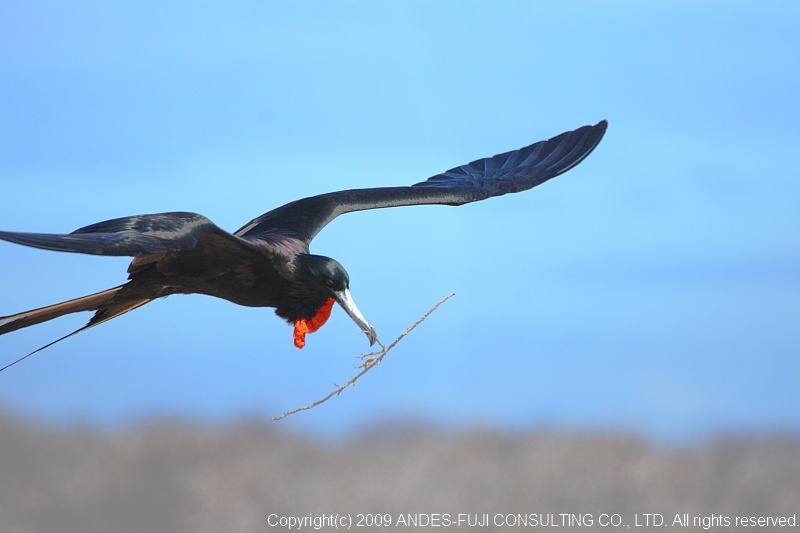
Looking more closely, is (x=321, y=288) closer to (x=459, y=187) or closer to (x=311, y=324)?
(x=311, y=324)

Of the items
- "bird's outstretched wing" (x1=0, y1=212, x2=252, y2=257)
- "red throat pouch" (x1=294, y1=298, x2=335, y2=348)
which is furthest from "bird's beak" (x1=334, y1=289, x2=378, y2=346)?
"bird's outstretched wing" (x1=0, y1=212, x2=252, y2=257)

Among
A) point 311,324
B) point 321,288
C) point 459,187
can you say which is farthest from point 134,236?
point 459,187

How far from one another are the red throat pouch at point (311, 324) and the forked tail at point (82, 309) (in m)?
0.93

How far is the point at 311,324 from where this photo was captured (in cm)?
716

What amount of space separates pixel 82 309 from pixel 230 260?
91cm

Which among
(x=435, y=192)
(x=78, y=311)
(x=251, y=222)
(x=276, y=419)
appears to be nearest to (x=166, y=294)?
(x=78, y=311)

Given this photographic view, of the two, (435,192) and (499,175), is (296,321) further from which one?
(499,175)

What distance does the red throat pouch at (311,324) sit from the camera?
23.4 feet

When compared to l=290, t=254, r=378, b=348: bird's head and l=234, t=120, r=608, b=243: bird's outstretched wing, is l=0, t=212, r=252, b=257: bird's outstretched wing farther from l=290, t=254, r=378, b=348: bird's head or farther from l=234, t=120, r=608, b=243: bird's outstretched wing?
l=234, t=120, r=608, b=243: bird's outstretched wing

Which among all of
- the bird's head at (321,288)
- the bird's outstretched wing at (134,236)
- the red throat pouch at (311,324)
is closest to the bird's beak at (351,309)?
the bird's head at (321,288)

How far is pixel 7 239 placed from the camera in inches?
207

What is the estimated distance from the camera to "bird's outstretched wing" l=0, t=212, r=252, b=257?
17.9ft

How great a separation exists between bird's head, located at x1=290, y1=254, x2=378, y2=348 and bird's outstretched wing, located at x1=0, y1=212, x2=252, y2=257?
651mm

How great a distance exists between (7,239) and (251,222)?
114 inches
